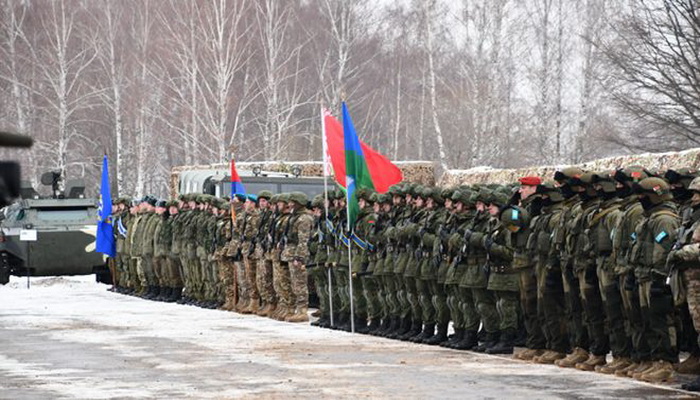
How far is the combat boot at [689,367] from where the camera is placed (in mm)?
13320

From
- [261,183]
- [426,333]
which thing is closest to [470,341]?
[426,333]

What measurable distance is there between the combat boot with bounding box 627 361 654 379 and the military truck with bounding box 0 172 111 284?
758 inches

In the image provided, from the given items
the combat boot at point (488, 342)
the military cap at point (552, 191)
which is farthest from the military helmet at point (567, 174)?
the combat boot at point (488, 342)

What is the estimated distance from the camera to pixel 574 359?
1425 centimetres

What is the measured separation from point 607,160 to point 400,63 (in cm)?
4166

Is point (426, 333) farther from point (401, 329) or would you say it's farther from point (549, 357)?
point (549, 357)

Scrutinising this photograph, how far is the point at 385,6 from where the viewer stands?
58.7m

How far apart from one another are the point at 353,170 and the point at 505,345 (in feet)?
13.1

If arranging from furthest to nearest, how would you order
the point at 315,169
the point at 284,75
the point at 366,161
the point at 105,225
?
the point at 284,75 → the point at 315,169 → the point at 105,225 → the point at 366,161

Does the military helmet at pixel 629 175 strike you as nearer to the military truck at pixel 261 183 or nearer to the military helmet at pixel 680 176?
the military helmet at pixel 680 176

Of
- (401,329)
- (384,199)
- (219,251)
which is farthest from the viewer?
(219,251)

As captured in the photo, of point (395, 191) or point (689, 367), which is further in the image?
point (395, 191)

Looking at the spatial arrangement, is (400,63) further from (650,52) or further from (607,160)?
(607,160)

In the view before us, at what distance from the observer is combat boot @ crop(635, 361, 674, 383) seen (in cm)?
1266
